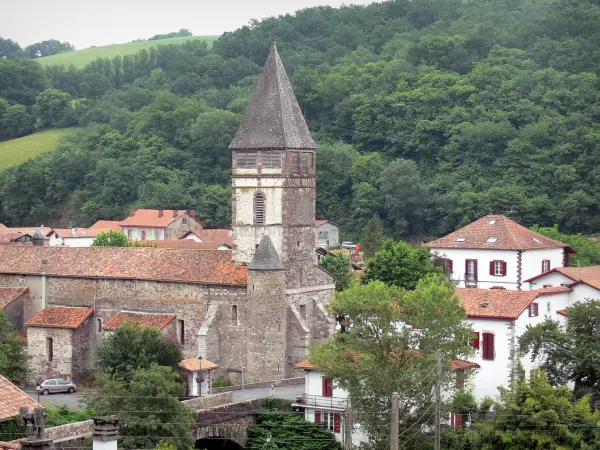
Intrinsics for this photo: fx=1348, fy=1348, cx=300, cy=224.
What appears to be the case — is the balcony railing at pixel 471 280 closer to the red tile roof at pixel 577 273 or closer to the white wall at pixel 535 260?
the white wall at pixel 535 260

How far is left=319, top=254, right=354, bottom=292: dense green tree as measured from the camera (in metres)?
80.4

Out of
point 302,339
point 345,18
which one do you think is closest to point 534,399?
point 302,339

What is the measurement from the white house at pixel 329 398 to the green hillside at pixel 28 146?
10566 cm

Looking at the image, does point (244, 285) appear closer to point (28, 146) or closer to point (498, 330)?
point (498, 330)

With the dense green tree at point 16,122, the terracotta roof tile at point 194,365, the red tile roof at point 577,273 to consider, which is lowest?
the terracotta roof tile at point 194,365

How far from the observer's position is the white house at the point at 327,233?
4503 inches

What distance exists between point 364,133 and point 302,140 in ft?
230

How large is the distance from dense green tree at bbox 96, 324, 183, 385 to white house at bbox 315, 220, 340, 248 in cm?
5365

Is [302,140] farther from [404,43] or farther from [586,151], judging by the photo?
[404,43]

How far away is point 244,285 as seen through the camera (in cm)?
6231

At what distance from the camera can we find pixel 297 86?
5605 inches

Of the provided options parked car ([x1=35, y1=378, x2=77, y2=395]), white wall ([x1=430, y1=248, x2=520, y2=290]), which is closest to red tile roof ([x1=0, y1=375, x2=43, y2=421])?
parked car ([x1=35, y1=378, x2=77, y2=395])

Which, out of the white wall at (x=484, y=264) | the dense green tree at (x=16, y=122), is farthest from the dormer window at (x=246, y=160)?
the dense green tree at (x=16, y=122)

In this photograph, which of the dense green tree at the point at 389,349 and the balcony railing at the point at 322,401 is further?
the balcony railing at the point at 322,401
